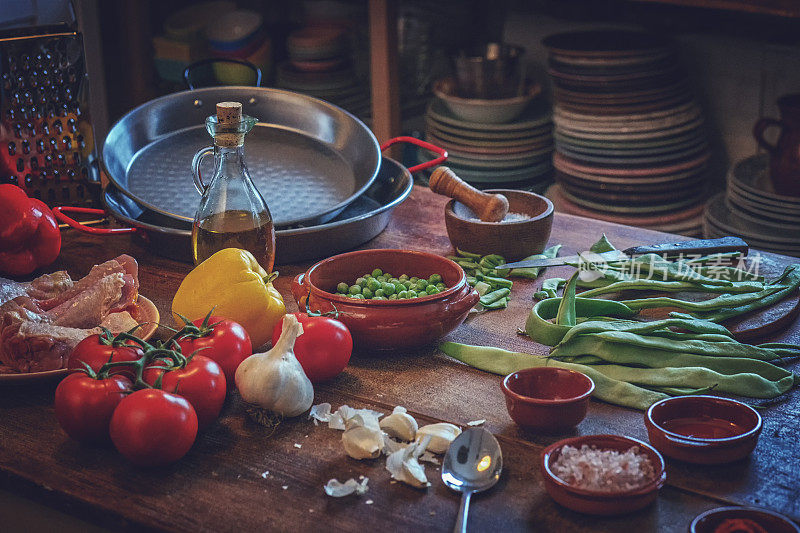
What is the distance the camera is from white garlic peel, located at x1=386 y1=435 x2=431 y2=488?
931 mm

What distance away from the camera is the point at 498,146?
244cm

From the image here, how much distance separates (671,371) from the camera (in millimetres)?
1134

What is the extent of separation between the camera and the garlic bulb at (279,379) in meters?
1.04

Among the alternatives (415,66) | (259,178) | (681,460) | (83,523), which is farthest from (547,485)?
(415,66)

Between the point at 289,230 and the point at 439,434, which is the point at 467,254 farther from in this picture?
the point at 439,434

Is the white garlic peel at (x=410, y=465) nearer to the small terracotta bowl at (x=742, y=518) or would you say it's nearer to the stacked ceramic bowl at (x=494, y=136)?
the small terracotta bowl at (x=742, y=518)

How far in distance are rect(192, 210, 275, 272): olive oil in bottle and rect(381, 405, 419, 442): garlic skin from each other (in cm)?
42

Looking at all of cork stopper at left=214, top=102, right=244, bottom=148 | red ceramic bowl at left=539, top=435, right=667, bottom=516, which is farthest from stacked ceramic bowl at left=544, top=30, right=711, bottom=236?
red ceramic bowl at left=539, top=435, right=667, bottom=516

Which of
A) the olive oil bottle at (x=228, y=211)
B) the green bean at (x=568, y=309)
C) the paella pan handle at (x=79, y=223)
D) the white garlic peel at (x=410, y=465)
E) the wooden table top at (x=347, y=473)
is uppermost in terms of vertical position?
the olive oil bottle at (x=228, y=211)

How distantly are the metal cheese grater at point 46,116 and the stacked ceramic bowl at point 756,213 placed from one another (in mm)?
1473

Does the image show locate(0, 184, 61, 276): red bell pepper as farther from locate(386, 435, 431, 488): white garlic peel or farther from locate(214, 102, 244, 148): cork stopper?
locate(386, 435, 431, 488): white garlic peel

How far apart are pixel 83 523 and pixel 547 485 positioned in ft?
1.72

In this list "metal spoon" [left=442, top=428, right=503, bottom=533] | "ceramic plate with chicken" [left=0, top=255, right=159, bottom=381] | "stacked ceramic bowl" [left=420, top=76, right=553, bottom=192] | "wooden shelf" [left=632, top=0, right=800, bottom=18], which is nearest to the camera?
"metal spoon" [left=442, top=428, right=503, bottom=533]

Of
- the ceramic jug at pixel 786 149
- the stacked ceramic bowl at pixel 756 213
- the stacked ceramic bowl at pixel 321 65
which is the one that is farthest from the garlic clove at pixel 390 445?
the stacked ceramic bowl at pixel 321 65
